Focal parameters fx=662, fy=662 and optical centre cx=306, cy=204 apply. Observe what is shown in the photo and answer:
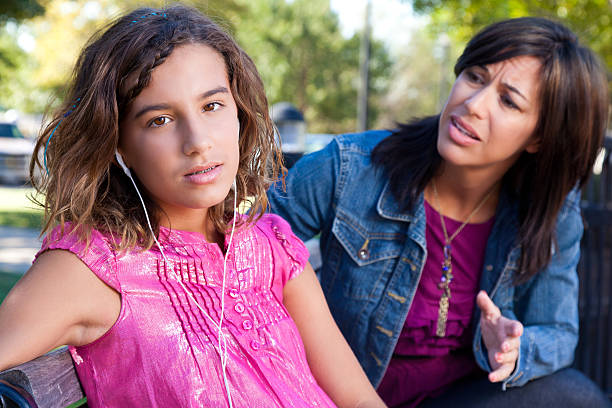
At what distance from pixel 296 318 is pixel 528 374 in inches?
40.9

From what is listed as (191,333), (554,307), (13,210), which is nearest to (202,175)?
(191,333)

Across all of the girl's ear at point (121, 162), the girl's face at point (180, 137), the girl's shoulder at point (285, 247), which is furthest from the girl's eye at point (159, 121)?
the girl's shoulder at point (285, 247)

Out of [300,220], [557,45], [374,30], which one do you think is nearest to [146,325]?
[300,220]

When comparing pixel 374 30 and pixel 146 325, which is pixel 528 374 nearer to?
pixel 146 325

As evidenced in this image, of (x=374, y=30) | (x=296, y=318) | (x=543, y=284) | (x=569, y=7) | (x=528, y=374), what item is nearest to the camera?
(x=296, y=318)

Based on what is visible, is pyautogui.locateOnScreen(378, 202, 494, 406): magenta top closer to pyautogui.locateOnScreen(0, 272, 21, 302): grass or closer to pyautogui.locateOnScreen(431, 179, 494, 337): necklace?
pyautogui.locateOnScreen(431, 179, 494, 337): necklace

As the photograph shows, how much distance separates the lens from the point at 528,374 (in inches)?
92.6

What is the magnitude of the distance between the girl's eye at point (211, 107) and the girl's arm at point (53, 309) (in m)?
0.45

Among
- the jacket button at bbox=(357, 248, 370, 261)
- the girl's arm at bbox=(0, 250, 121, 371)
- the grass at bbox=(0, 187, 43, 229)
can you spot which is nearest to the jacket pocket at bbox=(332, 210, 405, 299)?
the jacket button at bbox=(357, 248, 370, 261)

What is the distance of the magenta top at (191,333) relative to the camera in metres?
1.37

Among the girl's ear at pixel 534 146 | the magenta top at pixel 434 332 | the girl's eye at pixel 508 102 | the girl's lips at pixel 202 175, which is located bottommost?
the magenta top at pixel 434 332

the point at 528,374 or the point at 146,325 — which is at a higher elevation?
the point at 146,325

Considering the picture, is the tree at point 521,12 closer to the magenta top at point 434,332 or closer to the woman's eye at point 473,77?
the woman's eye at point 473,77

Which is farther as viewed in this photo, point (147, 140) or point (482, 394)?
point (482, 394)
